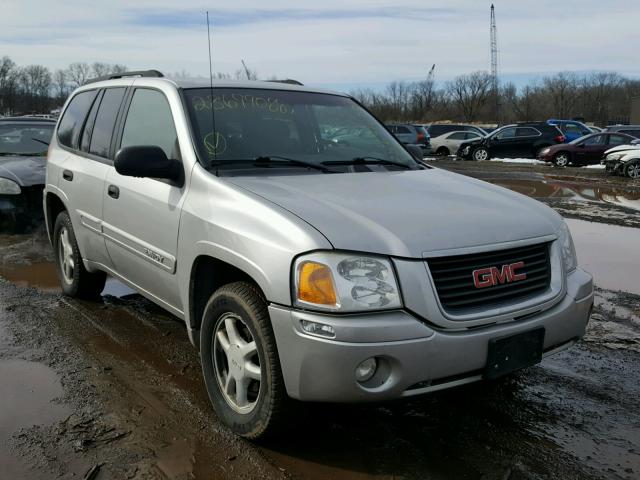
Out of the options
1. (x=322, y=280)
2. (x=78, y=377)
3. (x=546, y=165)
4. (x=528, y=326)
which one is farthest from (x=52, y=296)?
(x=546, y=165)

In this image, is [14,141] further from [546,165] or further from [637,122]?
[637,122]

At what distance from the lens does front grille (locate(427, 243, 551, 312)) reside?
2.77m

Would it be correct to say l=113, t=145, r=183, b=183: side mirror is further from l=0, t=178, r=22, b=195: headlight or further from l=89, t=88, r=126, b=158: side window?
l=0, t=178, r=22, b=195: headlight

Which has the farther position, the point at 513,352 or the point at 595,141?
the point at 595,141

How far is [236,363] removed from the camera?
3.07m

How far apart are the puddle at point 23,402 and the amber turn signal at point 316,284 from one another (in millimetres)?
1531

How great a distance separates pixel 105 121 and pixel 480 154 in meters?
24.3

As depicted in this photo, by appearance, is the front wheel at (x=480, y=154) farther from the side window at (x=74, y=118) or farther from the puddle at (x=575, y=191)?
the side window at (x=74, y=118)

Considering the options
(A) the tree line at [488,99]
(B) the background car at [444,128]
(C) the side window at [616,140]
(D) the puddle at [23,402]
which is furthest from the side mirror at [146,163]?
(A) the tree line at [488,99]

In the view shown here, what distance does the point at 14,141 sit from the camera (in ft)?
31.3

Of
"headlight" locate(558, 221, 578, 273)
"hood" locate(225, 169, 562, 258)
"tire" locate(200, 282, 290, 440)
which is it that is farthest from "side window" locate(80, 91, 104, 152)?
"headlight" locate(558, 221, 578, 273)

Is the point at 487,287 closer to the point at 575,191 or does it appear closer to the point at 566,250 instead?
the point at 566,250

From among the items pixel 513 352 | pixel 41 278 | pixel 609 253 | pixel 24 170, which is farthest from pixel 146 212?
pixel 609 253

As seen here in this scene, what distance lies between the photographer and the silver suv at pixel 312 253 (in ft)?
8.71
